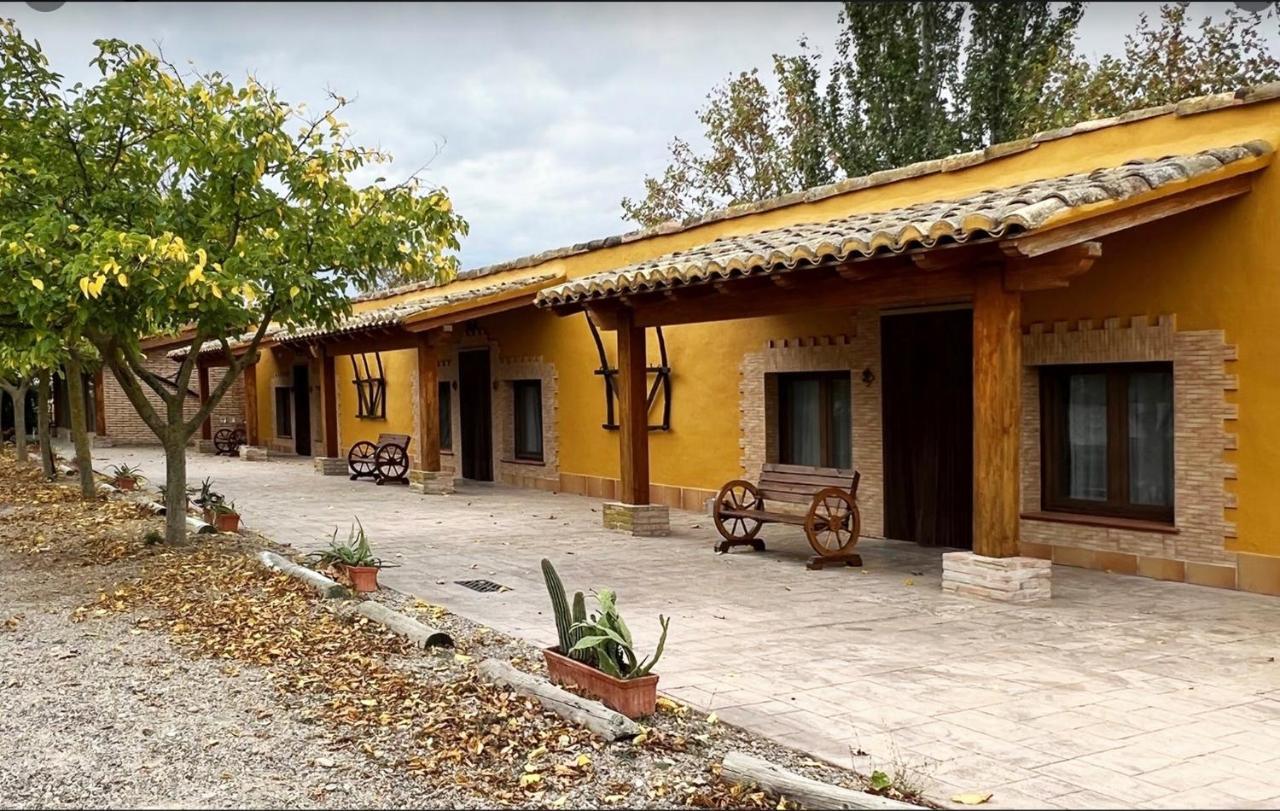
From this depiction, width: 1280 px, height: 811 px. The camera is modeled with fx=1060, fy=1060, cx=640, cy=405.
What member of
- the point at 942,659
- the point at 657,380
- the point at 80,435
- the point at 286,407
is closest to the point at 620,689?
the point at 942,659

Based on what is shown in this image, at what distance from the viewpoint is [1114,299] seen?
798 centimetres

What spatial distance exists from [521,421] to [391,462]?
2.37 metres

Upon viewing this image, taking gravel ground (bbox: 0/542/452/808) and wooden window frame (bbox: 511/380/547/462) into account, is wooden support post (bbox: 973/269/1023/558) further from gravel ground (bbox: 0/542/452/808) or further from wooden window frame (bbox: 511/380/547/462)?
wooden window frame (bbox: 511/380/547/462)

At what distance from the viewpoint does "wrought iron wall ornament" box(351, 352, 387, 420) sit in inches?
829

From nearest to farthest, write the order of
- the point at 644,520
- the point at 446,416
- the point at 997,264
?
the point at 997,264
the point at 644,520
the point at 446,416

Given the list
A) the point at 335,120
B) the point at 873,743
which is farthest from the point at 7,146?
the point at 873,743

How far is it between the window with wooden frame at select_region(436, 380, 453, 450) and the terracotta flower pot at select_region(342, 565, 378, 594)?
10716 millimetres

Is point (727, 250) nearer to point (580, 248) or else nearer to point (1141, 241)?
point (1141, 241)

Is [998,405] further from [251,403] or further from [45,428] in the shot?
[251,403]

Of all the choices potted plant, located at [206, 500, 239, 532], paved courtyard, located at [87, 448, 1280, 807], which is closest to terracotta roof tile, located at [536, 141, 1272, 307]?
paved courtyard, located at [87, 448, 1280, 807]

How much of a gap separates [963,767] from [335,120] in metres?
7.36

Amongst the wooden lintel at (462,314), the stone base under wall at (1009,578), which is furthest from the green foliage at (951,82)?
the stone base under wall at (1009,578)

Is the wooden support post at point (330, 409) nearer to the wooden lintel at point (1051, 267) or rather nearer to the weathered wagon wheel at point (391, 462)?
the weathered wagon wheel at point (391, 462)

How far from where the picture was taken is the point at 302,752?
443 cm
